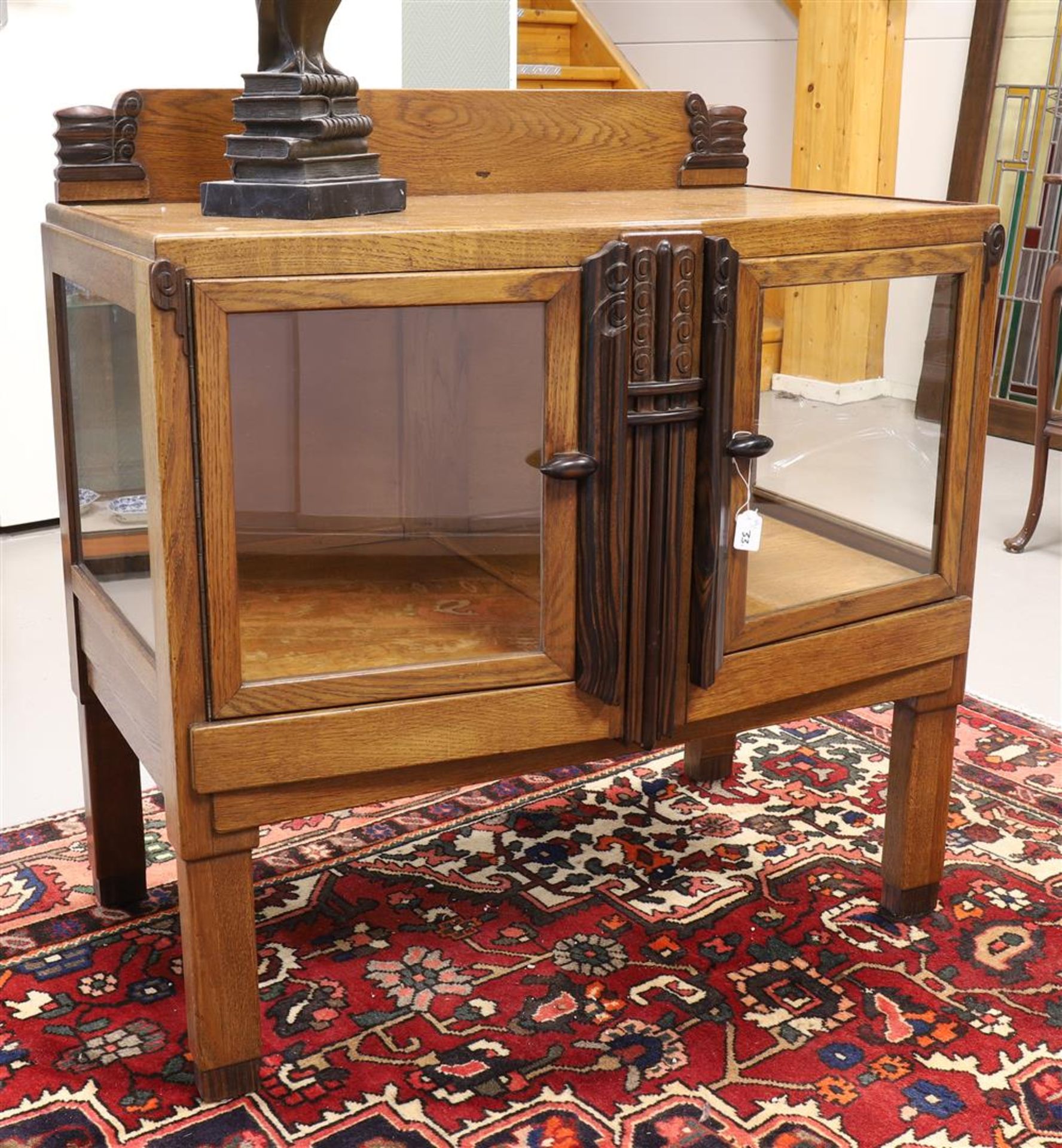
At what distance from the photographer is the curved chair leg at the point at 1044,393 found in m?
3.44

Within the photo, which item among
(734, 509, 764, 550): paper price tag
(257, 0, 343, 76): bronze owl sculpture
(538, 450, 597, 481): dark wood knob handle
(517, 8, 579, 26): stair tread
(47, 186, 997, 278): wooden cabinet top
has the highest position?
(517, 8, 579, 26): stair tread

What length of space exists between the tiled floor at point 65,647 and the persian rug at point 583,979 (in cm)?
24

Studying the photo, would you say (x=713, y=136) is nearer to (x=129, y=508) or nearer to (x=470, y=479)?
(x=470, y=479)

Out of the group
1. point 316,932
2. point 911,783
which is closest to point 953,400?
point 911,783

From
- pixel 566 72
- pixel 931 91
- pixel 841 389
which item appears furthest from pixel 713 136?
pixel 566 72

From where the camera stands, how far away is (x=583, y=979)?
1.69 m

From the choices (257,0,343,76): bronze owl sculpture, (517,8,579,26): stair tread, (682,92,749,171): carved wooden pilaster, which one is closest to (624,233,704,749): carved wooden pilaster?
(257,0,343,76): bronze owl sculpture

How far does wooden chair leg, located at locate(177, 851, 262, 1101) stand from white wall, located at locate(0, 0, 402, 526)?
2.49 m

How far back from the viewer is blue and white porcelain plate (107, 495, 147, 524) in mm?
1397

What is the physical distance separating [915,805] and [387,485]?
82cm

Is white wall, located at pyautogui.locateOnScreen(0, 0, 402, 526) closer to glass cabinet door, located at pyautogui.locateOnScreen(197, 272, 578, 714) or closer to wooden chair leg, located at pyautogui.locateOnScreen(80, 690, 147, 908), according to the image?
wooden chair leg, located at pyautogui.locateOnScreen(80, 690, 147, 908)

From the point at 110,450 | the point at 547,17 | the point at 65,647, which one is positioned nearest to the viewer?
the point at 110,450

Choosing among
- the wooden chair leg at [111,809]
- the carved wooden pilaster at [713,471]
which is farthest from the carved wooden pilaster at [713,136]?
the wooden chair leg at [111,809]

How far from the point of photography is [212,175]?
168cm
